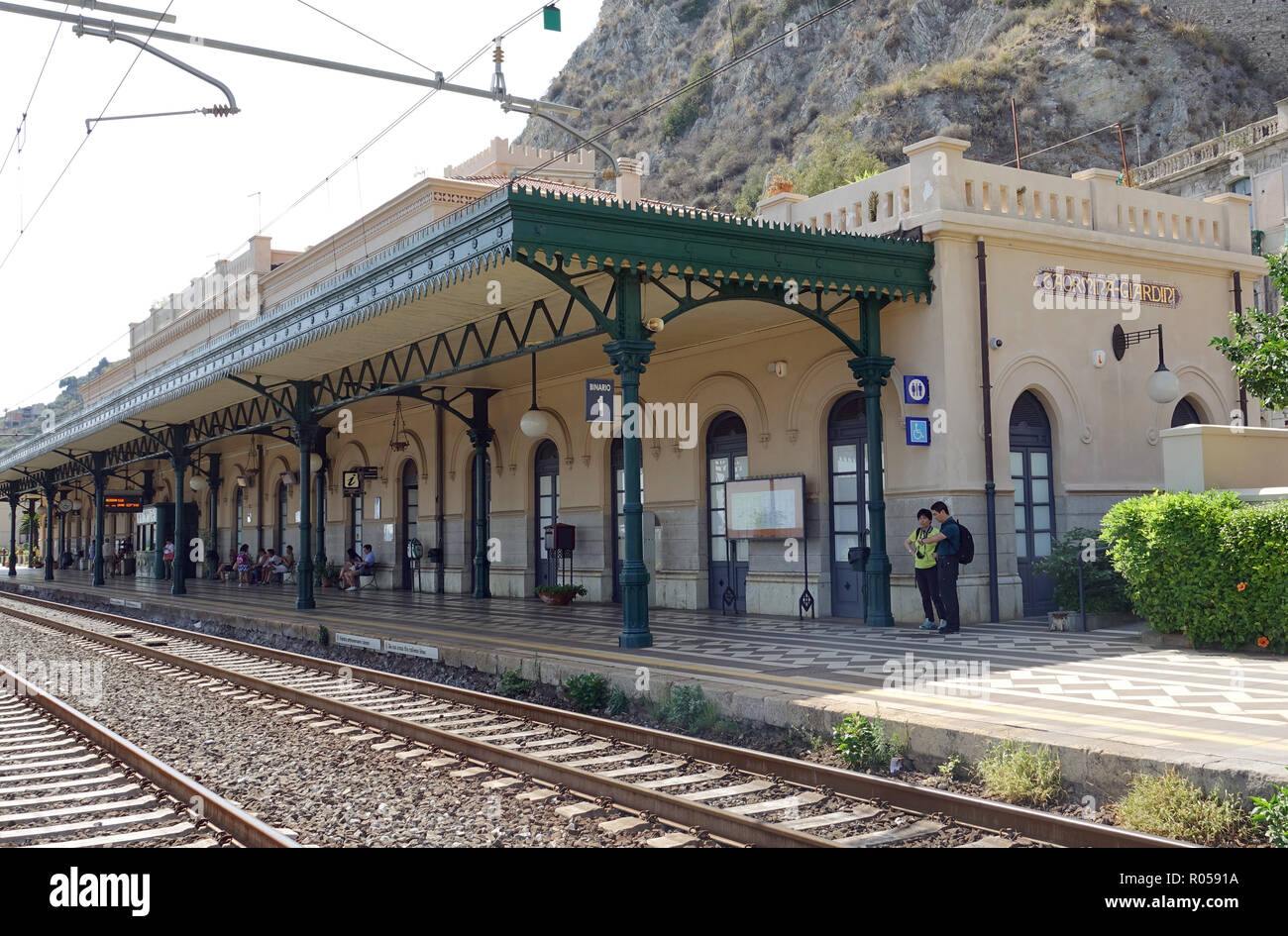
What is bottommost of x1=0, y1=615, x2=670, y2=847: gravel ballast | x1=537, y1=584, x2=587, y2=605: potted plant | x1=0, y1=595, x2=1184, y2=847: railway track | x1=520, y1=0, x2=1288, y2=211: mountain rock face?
x1=0, y1=615, x2=670, y2=847: gravel ballast

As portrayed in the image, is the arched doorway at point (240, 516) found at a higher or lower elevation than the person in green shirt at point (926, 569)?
higher

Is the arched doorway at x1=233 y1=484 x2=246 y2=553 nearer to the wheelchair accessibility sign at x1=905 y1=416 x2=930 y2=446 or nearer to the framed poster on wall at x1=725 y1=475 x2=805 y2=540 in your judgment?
the framed poster on wall at x1=725 y1=475 x2=805 y2=540

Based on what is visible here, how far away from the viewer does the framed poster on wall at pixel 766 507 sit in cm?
1395

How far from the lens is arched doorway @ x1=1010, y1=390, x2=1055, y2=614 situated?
13.4 meters

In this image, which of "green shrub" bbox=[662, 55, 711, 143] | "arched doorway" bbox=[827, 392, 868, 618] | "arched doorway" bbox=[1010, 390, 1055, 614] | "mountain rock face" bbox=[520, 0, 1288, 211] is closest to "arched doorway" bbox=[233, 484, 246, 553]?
"mountain rock face" bbox=[520, 0, 1288, 211]

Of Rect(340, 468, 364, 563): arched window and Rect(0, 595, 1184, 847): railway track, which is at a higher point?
Rect(340, 468, 364, 563): arched window

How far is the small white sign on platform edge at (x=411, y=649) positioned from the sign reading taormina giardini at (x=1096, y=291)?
8.84m

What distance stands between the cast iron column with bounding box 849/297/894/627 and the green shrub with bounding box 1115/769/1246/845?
702 centimetres

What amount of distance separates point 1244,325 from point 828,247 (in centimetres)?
464

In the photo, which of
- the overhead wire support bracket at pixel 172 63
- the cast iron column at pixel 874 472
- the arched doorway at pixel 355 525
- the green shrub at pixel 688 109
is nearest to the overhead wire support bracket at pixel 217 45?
the overhead wire support bracket at pixel 172 63

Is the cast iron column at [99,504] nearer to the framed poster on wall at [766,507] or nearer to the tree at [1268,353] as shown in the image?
the framed poster on wall at [766,507]

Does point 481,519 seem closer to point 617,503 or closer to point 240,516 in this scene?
point 617,503

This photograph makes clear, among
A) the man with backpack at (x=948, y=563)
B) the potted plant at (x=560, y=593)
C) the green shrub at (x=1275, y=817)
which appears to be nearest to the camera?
the green shrub at (x=1275, y=817)

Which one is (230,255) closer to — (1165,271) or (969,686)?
(1165,271)
